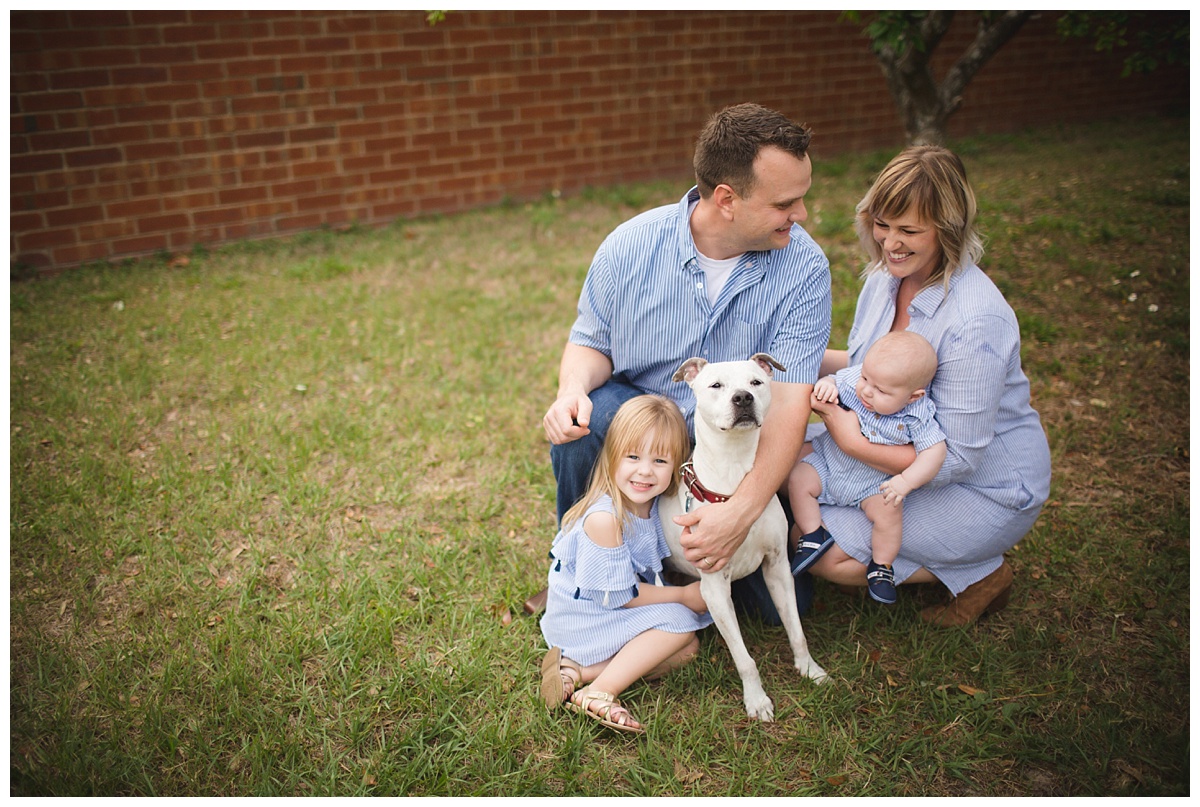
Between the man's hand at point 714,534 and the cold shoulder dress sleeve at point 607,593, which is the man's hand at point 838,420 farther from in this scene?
the cold shoulder dress sleeve at point 607,593

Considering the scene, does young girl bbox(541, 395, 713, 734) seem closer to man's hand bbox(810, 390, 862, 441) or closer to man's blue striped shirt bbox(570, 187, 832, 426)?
man's blue striped shirt bbox(570, 187, 832, 426)

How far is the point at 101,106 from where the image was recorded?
6.70m

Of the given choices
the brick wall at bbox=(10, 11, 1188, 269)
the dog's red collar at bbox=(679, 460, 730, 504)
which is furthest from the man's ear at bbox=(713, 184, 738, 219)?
the brick wall at bbox=(10, 11, 1188, 269)

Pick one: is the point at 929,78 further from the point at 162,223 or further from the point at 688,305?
the point at 162,223

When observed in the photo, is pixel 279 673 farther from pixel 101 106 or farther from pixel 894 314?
pixel 101 106

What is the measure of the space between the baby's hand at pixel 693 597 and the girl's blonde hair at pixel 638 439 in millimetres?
320

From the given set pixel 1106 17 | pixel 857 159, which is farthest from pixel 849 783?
pixel 857 159

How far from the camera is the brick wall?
6.68 metres

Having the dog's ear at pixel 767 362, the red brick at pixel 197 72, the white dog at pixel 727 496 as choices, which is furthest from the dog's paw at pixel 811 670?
the red brick at pixel 197 72

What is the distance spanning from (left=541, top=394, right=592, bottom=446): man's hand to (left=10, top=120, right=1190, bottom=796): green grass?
818 mm

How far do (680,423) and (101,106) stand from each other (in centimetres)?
615

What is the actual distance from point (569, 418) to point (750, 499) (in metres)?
0.65

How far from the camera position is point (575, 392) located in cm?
297

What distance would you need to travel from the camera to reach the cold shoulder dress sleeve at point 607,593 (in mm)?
2842
